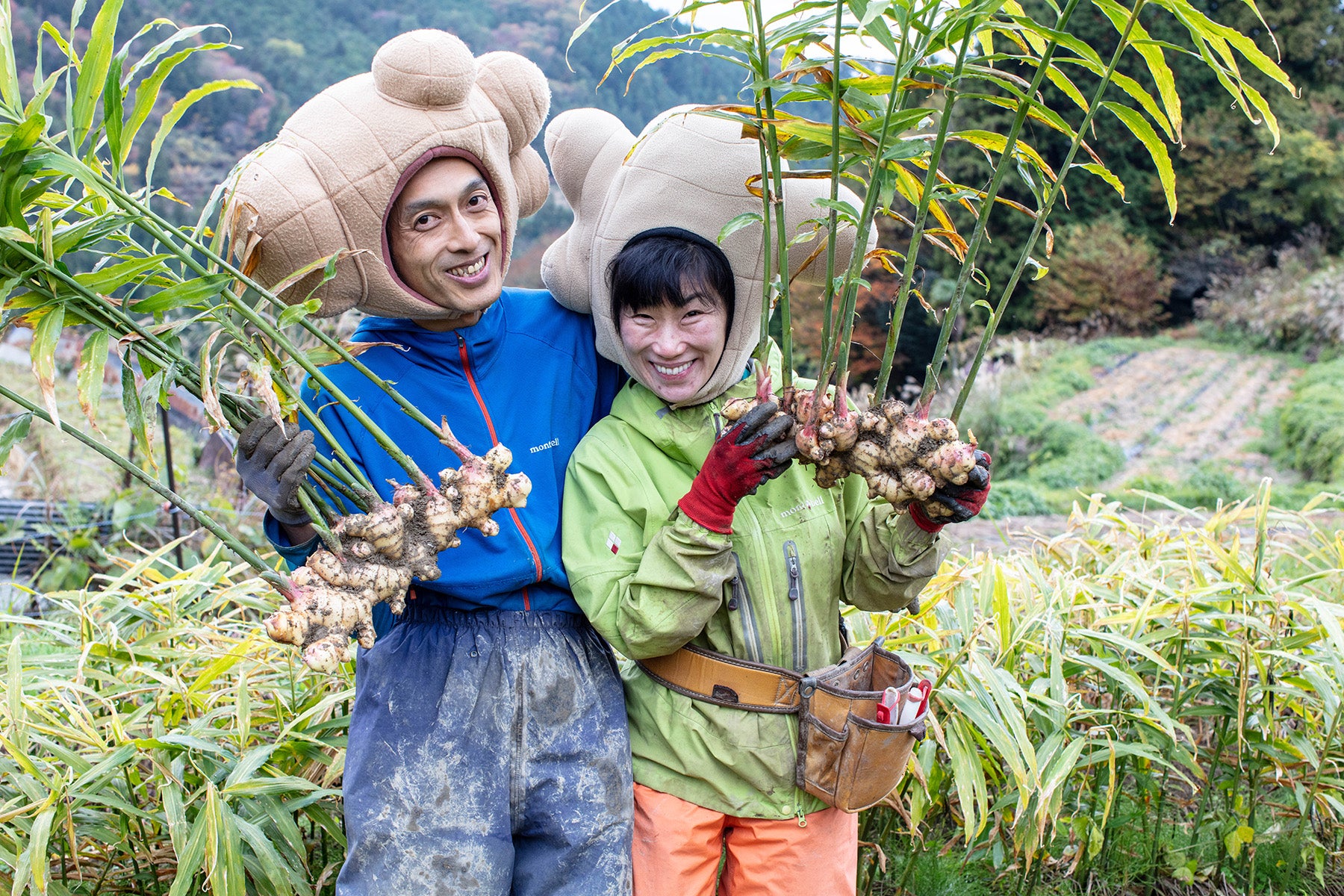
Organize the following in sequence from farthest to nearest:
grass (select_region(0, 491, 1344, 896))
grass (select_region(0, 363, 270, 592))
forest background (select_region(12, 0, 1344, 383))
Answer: forest background (select_region(12, 0, 1344, 383))
grass (select_region(0, 363, 270, 592))
grass (select_region(0, 491, 1344, 896))

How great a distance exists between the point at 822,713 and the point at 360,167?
127 cm

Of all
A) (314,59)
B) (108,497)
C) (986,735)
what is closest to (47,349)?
(986,735)

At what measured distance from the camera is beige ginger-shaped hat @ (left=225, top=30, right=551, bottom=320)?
166cm

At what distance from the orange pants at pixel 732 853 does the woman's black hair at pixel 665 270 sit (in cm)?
90

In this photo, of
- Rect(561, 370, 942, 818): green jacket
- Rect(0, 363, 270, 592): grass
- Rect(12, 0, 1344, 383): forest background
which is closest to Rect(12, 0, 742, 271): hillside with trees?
Rect(12, 0, 1344, 383): forest background

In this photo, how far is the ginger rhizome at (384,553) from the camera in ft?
4.58

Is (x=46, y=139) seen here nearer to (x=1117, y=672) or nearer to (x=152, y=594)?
(x=152, y=594)

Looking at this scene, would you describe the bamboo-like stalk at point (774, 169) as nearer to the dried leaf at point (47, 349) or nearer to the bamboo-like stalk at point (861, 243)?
the bamboo-like stalk at point (861, 243)

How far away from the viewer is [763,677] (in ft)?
5.68

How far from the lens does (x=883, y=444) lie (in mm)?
1559

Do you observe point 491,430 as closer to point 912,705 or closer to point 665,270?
point 665,270

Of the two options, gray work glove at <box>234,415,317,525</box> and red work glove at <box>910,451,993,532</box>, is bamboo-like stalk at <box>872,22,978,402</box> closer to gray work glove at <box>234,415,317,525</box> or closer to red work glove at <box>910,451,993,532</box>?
red work glove at <box>910,451,993,532</box>

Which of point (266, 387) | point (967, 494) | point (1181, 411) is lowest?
point (1181, 411)

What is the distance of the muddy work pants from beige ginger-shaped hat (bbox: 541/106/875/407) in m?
0.58
